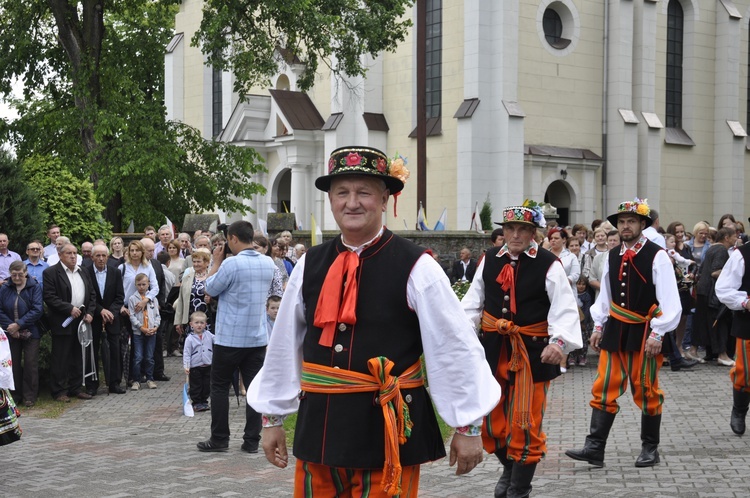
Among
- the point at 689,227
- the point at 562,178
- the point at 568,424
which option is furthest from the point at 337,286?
the point at 689,227

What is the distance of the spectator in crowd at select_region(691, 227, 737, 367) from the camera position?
1528cm

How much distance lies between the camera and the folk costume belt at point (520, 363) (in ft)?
23.6

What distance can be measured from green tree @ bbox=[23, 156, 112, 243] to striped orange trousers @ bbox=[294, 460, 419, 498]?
13261 millimetres

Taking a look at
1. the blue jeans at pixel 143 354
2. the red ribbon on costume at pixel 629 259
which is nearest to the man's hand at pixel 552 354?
the red ribbon on costume at pixel 629 259

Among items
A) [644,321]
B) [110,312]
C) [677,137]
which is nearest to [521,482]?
[644,321]

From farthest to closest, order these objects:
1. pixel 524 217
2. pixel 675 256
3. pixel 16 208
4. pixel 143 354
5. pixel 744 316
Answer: pixel 675 256 → pixel 16 208 → pixel 143 354 → pixel 744 316 → pixel 524 217

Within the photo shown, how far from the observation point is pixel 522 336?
741 cm

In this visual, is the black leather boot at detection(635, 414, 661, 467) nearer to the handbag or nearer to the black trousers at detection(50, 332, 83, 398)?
the handbag

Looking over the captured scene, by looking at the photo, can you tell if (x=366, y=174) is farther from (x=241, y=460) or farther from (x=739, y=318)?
(x=739, y=318)

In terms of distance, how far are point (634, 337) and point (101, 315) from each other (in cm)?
721

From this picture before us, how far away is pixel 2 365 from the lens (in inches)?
320

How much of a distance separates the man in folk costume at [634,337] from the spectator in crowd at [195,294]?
4917 mm

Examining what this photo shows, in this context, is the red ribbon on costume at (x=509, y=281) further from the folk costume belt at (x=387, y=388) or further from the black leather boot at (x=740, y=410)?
the black leather boot at (x=740, y=410)

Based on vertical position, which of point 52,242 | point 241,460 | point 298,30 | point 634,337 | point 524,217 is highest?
point 298,30
